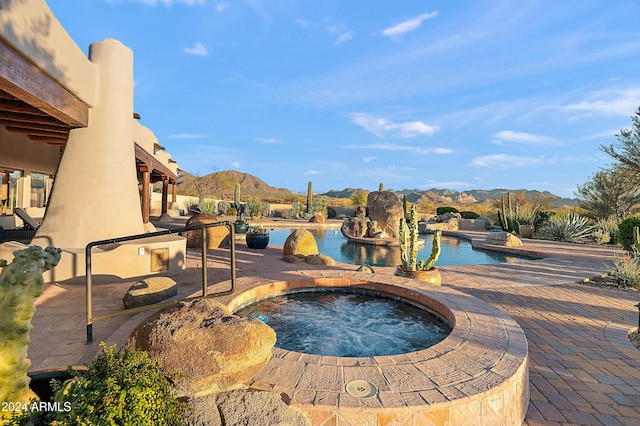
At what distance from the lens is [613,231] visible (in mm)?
14867

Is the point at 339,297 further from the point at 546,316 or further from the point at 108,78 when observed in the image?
the point at 108,78

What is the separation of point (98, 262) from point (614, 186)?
26195mm

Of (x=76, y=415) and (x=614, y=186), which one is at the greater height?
(x=614, y=186)

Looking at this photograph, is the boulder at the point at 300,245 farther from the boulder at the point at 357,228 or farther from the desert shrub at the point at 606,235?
the desert shrub at the point at 606,235

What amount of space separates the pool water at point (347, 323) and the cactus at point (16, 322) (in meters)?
2.32

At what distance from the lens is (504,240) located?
1300 centimetres

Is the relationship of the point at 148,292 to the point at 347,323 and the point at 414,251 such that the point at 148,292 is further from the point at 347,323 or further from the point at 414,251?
the point at 414,251

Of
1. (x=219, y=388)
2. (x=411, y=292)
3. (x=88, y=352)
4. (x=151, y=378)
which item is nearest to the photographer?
(x=151, y=378)

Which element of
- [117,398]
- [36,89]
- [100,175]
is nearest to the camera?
[117,398]

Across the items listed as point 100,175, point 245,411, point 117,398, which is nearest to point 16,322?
point 117,398

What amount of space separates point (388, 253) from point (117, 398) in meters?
11.2

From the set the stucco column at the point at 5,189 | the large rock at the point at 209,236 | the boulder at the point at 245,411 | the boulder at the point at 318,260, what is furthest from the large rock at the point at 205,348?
the stucco column at the point at 5,189

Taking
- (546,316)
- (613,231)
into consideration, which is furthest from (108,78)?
(613,231)

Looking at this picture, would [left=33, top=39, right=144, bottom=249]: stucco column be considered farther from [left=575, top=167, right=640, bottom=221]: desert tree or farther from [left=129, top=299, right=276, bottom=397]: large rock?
[left=575, top=167, right=640, bottom=221]: desert tree
